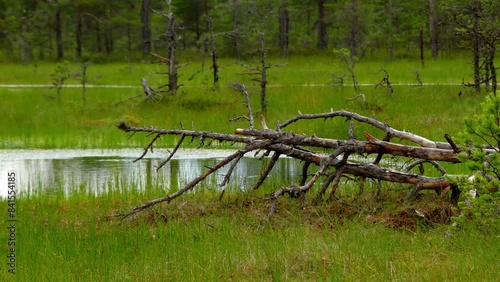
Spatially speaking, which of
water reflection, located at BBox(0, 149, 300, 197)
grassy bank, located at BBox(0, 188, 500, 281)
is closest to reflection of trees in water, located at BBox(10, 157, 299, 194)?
water reflection, located at BBox(0, 149, 300, 197)

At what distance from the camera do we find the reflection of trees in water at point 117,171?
38.4ft

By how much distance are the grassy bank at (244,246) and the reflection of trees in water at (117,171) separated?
2.65m

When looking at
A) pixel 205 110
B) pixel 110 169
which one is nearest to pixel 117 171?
pixel 110 169

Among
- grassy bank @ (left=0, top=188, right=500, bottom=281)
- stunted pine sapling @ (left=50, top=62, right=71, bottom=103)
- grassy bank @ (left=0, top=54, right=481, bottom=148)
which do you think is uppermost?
stunted pine sapling @ (left=50, top=62, right=71, bottom=103)

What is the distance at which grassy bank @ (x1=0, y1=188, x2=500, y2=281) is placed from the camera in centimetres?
570

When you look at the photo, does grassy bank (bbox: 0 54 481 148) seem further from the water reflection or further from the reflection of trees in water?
the reflection of trees in water

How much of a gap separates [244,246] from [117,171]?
7.09 meters

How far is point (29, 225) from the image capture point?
7840 millimetres

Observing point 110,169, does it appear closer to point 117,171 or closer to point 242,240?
point 117,171

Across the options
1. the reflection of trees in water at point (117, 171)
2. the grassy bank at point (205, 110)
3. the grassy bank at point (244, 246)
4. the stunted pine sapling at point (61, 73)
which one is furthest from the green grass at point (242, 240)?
the stunted pine sapling at point (61, 73)

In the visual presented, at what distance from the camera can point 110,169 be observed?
1366 cm

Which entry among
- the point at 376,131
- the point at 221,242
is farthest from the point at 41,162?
the point at 221,242

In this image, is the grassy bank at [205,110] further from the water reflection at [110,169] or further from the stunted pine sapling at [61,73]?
the water reflection at [110,169]

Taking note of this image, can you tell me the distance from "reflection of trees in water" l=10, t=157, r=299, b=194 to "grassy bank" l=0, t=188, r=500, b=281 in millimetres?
2649
